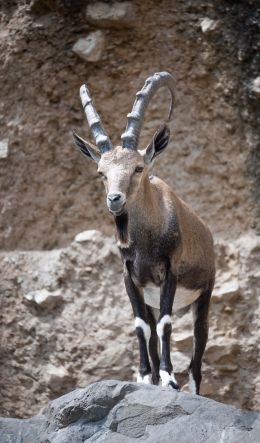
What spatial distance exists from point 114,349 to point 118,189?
13.2 ft

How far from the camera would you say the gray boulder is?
6961mm

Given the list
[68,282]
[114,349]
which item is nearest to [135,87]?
[68,282]

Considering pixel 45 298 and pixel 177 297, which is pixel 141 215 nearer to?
pixel 177 297

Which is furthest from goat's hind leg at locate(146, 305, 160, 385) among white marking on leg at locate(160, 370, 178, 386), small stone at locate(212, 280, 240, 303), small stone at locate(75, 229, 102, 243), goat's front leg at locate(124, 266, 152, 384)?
small stone at locate(75, 229, 102, 243)

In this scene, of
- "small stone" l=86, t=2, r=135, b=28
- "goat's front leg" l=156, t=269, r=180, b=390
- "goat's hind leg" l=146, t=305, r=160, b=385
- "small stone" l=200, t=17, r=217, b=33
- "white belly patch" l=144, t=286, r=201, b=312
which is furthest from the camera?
"small stone" l=86, t=2, r=135, b=28

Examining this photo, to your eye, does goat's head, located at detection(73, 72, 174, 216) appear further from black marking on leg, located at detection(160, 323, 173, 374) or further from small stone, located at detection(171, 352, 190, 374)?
small stone, located at detection(171, 352, 190, 374)

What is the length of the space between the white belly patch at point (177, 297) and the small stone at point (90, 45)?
4209 mm

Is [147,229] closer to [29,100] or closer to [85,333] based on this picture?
[85,333]

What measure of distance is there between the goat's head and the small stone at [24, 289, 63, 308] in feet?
10.7

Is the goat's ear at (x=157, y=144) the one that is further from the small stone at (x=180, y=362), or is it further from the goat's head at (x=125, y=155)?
the small stone at (x=180, y=362)

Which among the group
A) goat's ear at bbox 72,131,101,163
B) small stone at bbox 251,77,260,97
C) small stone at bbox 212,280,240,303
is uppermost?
goat's ear at bbox 72,131,101,163

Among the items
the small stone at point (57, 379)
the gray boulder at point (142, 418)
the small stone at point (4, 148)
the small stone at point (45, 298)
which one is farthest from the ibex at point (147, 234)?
the small stone at point (4, 148)

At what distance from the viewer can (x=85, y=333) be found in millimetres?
11539

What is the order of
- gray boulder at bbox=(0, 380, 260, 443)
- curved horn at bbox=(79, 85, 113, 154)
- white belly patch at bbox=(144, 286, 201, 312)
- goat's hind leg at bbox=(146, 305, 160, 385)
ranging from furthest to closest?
goat's hind leg at bbox=(146, 305, 160, 385)
white belly patch at bbox=(144, 286, 201, 312)
curved horn at bbox=(79, 85, 113, 154)
gray boulder at bbox=(0, 380, 260, 443)
